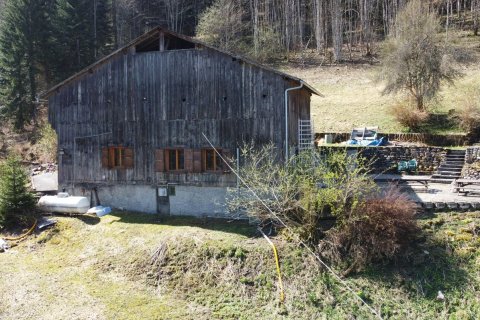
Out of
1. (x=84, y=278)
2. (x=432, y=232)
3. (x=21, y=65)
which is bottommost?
(x=84, y=278)

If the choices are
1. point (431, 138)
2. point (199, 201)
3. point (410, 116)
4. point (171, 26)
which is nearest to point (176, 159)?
point (199, 201)

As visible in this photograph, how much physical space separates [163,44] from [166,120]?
11.1 feet

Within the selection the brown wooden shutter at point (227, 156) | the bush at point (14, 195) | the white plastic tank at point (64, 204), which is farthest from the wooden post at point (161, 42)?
the bush at point (14, 195)

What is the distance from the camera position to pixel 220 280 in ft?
48.8

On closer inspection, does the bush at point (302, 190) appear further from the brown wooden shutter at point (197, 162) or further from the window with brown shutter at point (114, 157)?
the window with brown shutter at point (114, 157)

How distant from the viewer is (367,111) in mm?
34969

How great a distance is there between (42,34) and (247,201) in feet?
99.0

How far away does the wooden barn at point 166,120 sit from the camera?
61.4 ft

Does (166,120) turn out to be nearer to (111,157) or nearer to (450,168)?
(111,157)

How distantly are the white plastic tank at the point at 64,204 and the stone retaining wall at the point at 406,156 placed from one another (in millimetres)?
13284

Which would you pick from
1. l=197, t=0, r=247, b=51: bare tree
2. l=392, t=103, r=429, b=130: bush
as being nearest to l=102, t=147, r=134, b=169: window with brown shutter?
l=392, t=103, r=429, b=130: bush

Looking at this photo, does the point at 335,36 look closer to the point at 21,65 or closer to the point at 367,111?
the point at 367,111

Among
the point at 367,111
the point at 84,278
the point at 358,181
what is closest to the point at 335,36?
the point at 367,111

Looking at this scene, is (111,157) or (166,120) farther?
(111,157)
